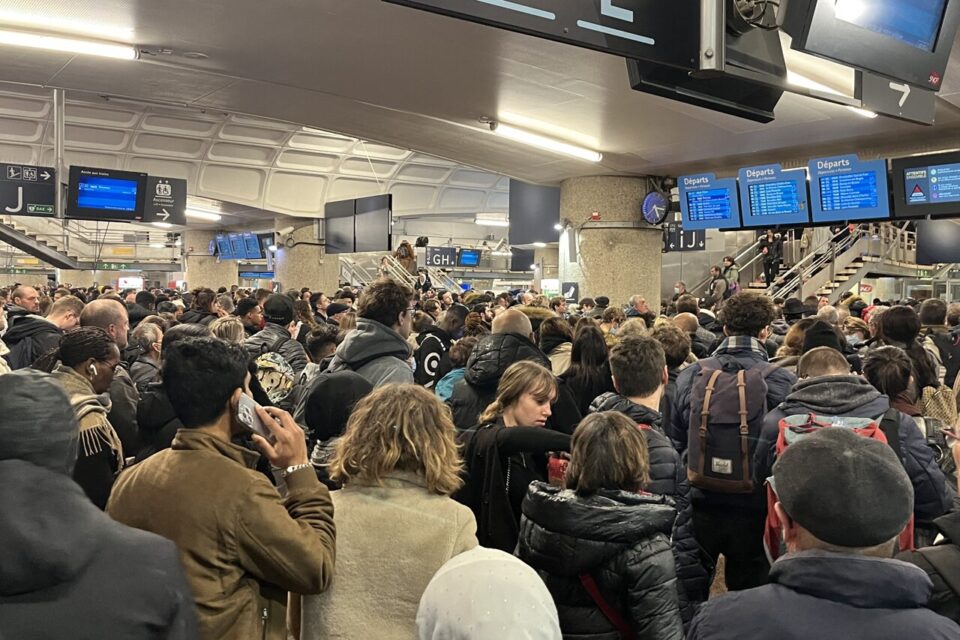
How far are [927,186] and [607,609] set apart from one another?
942 cm

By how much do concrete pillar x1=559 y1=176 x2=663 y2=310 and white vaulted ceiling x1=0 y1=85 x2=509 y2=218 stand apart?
811 centimetres

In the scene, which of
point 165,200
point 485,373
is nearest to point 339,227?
point 165,200

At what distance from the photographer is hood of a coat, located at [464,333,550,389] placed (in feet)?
13.9

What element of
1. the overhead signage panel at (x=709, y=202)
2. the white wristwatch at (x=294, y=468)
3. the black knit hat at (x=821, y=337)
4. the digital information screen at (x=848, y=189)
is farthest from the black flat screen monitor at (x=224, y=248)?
the white wristwatch at (x=294, y=468)

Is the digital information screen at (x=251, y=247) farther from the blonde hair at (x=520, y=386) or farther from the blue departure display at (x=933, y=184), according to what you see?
the blonde hair at (x=520, y=386)

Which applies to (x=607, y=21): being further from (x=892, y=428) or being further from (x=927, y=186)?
(x=927, y=186)

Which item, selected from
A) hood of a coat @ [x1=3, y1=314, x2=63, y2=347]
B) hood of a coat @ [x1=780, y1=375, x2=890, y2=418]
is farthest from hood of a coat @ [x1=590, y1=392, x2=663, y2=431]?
hood of a coat @ [x1=3, y1=314, x2=63, y2=347]

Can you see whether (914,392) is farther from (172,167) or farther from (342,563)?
(172,167)

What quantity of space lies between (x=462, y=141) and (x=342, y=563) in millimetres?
11504

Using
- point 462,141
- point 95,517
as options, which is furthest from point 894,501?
point 462,141

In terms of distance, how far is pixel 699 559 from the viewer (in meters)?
3.98

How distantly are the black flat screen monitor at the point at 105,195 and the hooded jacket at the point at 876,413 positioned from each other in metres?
14.9

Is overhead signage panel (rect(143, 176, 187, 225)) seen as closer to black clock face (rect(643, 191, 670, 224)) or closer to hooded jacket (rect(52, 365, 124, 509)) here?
black clock face (rect(643, 191, 670, 224))

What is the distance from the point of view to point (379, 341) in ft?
14.3
